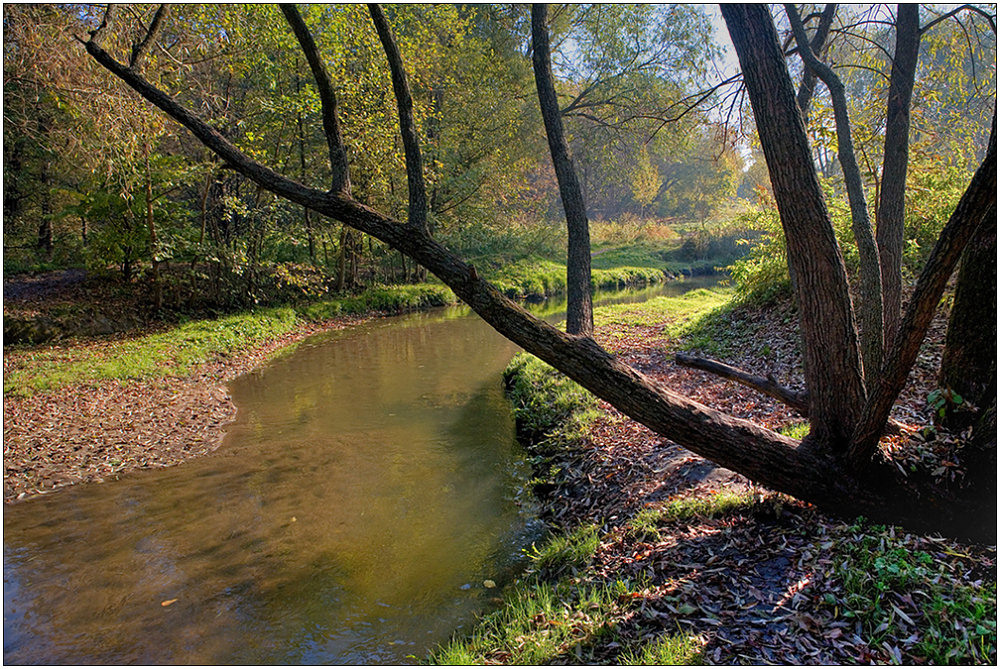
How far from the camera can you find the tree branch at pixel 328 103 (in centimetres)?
414

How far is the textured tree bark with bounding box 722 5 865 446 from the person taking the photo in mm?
3498

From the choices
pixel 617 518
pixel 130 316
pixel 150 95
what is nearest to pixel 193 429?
pixel 150 95

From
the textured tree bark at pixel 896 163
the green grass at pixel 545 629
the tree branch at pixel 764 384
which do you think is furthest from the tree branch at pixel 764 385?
the green grass at pixel 545 629

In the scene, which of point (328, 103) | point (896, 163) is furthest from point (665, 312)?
point (328, 103)

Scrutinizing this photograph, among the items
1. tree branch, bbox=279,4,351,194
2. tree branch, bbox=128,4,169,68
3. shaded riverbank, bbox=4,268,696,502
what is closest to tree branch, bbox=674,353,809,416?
tree branch, bbox=279,4,351,194

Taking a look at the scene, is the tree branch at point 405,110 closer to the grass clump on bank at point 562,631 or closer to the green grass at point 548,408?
the grass clump on bank at point 562,631

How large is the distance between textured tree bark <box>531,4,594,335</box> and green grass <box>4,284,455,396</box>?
6.96m

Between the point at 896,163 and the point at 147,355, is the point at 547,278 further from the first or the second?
the point at 896,163

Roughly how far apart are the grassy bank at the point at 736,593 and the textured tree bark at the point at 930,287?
72 centimetres

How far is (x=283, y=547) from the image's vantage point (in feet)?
15.2

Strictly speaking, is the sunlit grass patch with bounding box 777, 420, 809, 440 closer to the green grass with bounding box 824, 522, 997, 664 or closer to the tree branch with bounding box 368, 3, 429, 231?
the green grass with bounding box 824, 522, 997, 664

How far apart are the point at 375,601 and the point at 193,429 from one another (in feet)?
15.8

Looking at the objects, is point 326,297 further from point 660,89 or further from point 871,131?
point 871,131

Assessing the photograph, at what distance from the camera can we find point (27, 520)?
201 inches
